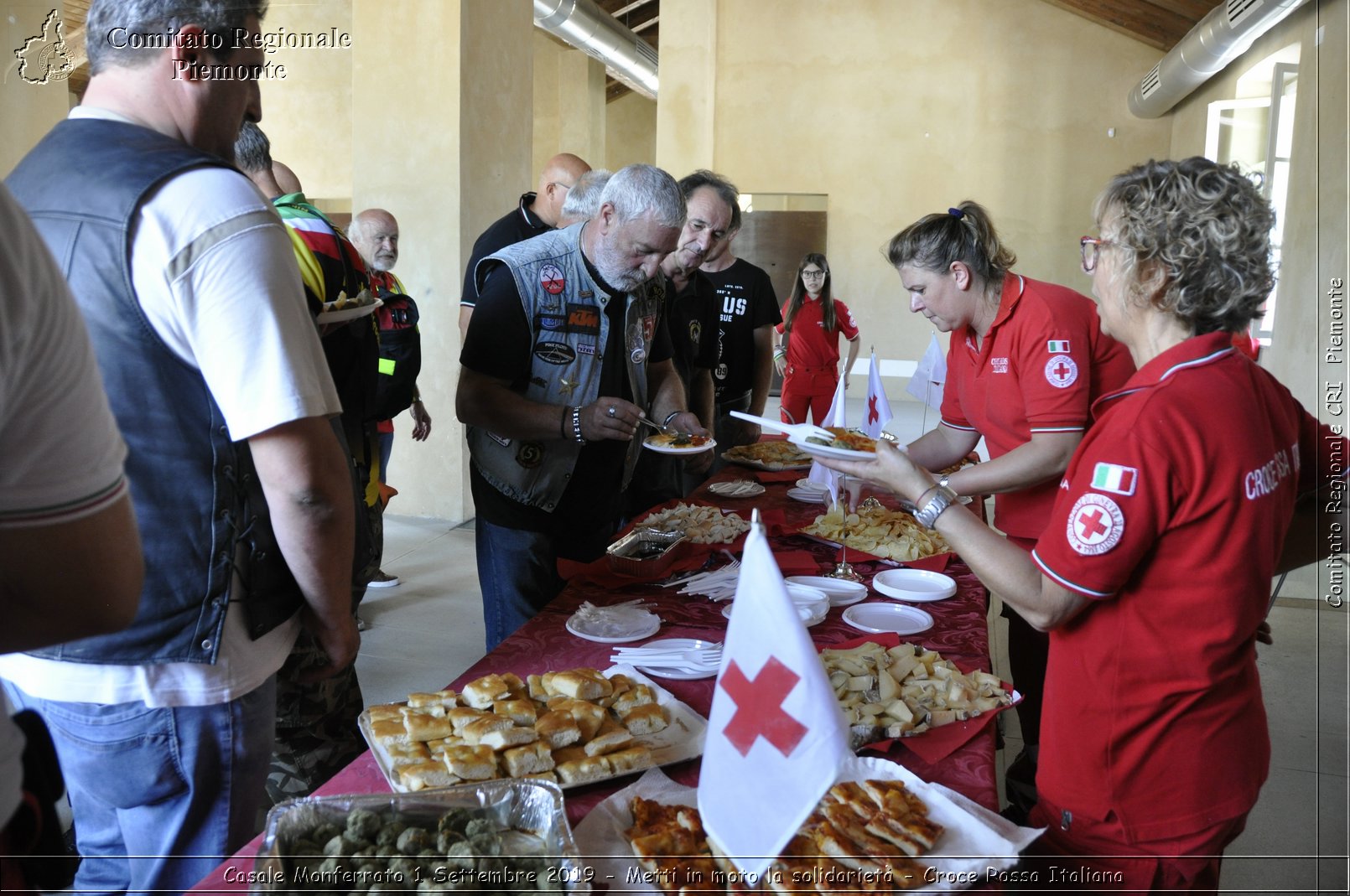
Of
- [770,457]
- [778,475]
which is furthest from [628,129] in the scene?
[778,475]

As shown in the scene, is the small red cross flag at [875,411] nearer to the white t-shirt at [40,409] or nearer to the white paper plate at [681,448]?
the white paper plate at [681,448]

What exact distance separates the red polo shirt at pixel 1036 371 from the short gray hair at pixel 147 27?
1.77 m

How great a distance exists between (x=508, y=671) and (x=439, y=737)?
1.12ft

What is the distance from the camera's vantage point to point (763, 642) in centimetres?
97

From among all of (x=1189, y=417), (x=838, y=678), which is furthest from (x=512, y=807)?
(x=1189, y=417)

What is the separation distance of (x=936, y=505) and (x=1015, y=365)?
3.21 ft

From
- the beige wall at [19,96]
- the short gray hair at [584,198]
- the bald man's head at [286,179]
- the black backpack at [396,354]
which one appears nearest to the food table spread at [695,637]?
the black backpack at [396,354]

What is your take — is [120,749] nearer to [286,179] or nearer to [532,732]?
[532,732]

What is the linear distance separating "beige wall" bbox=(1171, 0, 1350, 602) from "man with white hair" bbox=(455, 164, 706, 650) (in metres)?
3.80

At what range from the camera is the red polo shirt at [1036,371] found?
224 cm

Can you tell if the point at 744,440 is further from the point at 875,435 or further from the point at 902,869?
the point at 902,869

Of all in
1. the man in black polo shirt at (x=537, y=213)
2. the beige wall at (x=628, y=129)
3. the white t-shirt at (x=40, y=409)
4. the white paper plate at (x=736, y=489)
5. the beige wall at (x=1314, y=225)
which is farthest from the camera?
the beige wall at (x=628, y=129)

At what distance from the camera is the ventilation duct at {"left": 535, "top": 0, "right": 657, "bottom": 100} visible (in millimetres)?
9414

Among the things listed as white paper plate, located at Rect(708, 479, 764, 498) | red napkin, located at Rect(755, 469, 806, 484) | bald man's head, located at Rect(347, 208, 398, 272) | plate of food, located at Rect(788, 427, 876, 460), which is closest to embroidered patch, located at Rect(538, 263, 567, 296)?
plate of food, located at Rect(788, 427, 876, 460)
